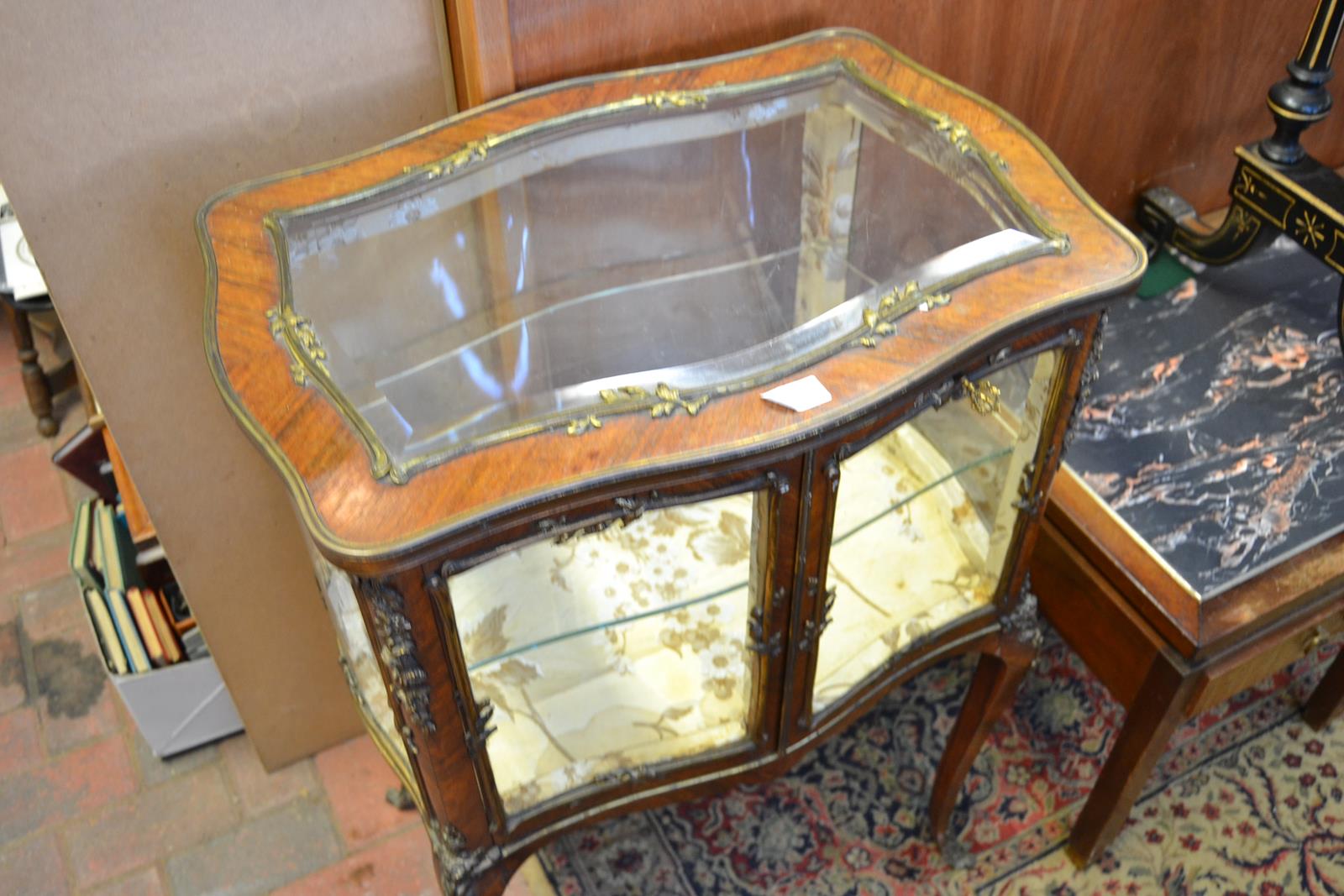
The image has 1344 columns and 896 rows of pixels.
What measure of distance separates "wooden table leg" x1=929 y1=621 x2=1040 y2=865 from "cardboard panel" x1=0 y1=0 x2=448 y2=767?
81 cm

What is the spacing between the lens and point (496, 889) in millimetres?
1076

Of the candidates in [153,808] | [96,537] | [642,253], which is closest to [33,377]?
[96,537]

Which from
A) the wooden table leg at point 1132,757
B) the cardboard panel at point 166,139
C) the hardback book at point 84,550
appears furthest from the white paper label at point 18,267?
the wooden table leg at point 1132,757

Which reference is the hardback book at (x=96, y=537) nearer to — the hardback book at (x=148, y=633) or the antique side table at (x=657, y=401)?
the hardback book at (x=148, y=633)

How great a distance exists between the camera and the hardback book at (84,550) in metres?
1.58

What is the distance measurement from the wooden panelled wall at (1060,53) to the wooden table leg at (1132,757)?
25.8 inches

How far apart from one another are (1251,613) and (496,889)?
2.70 ft

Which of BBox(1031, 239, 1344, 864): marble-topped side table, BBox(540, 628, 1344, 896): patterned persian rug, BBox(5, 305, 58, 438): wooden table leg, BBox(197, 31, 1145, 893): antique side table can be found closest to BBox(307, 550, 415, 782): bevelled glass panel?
BBox(197, 31, 1145, 893): antique side table

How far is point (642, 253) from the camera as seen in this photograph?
108 centimetres

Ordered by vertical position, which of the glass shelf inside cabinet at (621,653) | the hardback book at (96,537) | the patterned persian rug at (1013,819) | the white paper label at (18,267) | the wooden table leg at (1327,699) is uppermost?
the glass shelf inside cabinet at (621,653)

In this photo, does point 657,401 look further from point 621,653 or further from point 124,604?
point 124,604

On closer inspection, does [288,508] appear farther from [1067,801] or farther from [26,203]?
[1067,801]

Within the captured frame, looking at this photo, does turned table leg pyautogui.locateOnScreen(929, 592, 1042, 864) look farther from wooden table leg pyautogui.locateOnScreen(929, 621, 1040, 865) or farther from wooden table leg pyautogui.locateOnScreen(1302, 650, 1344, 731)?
wooden table leg pyautogui.locateOnScreen(1302, 650, 1344, 731)

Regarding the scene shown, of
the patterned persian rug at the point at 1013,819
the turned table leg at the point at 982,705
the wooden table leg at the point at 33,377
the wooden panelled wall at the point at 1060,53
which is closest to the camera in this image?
the wooden panelled wall at the point at 1060,53
